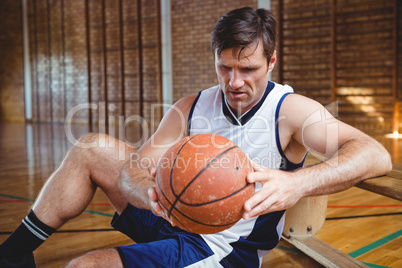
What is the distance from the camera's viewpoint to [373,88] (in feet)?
21.0

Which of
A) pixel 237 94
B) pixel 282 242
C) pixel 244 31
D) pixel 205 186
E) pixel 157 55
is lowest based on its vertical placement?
pixel 282 242

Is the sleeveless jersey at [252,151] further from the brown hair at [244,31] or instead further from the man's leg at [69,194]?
the man's leg at [69,194]

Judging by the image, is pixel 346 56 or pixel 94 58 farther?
pixel 94 58

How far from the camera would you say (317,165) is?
110 cm

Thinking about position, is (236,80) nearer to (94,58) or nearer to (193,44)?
(193,44)

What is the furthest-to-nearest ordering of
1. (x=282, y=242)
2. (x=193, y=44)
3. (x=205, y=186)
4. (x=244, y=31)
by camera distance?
(x=193, y=44) < (x=282, y=242) < (x=244, y=31) < (x=205, y=186)

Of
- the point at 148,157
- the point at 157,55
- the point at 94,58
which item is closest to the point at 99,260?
the point at 148,157

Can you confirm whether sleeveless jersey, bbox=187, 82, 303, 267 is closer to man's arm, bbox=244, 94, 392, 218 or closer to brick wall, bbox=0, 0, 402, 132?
man's arm, bbox=244, 94, 392, 218

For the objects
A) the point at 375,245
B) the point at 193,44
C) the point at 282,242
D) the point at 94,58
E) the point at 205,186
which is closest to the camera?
the point at 205,186

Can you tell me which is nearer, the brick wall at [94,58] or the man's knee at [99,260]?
the man's knee at [99,260]

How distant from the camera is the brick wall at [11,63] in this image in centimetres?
1089

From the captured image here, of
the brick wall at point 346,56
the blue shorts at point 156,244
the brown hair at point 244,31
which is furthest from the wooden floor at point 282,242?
the brick wall at point 346,56

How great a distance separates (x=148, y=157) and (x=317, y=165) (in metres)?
0.59

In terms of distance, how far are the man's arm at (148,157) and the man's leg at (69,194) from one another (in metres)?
0.09
